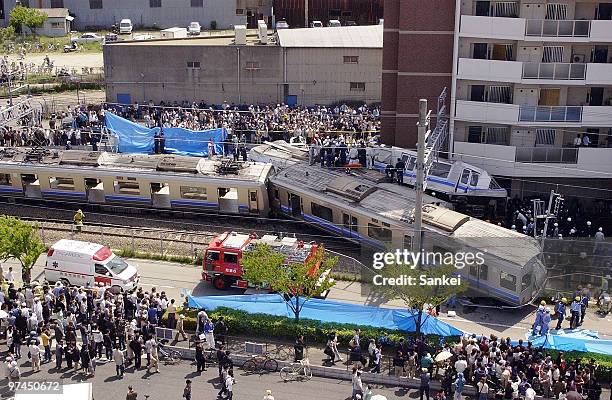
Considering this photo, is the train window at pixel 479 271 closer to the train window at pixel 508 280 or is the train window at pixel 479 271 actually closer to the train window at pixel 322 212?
the train window at pixel 508 280

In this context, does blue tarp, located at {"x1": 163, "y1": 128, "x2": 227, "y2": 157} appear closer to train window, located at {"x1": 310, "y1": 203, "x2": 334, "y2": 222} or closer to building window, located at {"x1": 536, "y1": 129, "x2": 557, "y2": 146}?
train window, located at {"x1": 310, "y1": 203, "x2": 334, "y2": 222}

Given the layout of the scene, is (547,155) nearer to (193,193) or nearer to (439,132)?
(439,132)

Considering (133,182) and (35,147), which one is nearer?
(133,182)

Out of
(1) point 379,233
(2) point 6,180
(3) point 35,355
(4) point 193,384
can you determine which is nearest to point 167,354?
(4) point 193,384

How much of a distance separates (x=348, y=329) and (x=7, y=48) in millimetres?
63986

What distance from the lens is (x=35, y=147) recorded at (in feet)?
154

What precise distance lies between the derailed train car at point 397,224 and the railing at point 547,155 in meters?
6.58

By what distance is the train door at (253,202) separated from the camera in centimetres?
4216

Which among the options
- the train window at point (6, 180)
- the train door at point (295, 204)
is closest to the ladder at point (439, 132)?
the train door at point (295, 204)

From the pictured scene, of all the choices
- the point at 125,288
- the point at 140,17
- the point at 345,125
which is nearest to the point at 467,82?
the point at 345,125

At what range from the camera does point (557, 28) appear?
1609 inches

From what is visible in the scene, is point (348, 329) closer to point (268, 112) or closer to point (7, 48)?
point (268, 112)

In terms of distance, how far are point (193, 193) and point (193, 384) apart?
1667 centimetres

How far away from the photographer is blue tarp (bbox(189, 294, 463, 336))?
30156 millimetres
